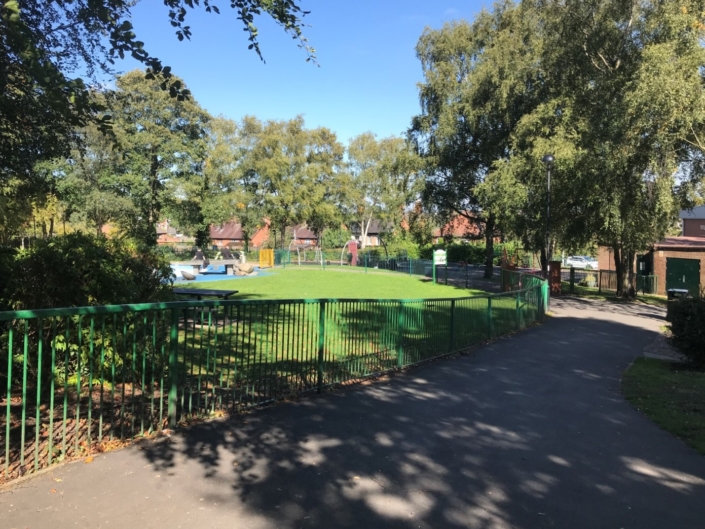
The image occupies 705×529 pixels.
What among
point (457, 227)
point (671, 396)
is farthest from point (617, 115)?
point (457, 227)

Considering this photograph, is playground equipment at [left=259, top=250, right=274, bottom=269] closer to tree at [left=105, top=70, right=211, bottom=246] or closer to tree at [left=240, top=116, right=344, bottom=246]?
→ tree at [left=105, top=70, right=211, bottom=246]

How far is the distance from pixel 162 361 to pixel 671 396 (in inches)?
272

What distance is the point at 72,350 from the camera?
5.64m

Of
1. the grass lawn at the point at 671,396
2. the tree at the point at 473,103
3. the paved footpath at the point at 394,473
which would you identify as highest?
the tree at the point at 473,103

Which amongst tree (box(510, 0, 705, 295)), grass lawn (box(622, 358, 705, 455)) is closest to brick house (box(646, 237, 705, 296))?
tree (box(510, 0, 705, 295))

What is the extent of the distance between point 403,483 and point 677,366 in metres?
8.36

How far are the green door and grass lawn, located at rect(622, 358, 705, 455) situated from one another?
84.4 ft

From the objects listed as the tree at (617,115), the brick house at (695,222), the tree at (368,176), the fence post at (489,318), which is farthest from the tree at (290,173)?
the fence post at (489,318)

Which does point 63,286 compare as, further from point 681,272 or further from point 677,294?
point 681,272

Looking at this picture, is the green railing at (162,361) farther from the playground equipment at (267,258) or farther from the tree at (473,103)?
the playground equipment at (267,258)

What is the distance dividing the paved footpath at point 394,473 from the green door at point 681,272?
3024 centimetres

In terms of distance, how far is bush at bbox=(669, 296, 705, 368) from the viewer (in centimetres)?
911

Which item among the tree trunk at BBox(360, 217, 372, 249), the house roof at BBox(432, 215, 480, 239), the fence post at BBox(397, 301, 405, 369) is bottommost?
the fence post at BBox(397, 301, 405, 369)

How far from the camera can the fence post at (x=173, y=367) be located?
4625 millimetres
